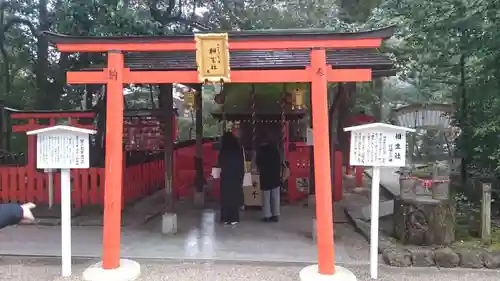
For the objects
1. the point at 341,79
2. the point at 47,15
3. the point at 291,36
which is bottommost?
the point at 341,79

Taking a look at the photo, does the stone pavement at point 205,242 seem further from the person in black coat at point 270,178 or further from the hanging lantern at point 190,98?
the hanging lantern at point 190,98

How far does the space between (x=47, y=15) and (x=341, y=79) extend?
8027 millimetres

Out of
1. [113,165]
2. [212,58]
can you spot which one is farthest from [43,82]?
[212,58]

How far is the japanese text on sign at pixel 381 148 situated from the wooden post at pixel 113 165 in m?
3.03

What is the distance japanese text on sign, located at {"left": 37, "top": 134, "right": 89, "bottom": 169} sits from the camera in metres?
5.60

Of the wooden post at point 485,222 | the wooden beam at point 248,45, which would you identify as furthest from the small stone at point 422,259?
the wooden beam at point 248,45

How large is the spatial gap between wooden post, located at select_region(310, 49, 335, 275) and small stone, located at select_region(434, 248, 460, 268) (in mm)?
1572

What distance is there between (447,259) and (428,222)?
2.25 feet

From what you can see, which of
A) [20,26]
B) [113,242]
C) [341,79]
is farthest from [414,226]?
[20,26]

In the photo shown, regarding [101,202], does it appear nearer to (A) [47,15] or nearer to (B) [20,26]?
(A) [47,15]

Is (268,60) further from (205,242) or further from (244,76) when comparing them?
(205,242)

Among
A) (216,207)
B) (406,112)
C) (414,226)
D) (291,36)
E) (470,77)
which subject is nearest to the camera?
(291,36)

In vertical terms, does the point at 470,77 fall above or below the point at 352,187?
above

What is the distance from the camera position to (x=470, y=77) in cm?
938
